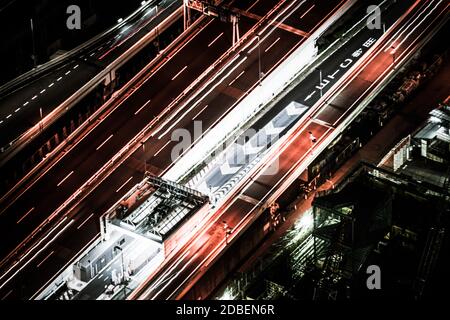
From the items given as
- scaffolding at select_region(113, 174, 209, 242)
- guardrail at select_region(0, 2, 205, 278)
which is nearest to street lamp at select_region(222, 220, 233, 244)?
scaffolding at select_region(113, 174, 209, 242)

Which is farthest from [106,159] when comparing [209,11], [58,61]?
[209,11]

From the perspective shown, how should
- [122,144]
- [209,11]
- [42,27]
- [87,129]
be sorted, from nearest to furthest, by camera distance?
[122,144], [87,129], [42,27], [209,11]

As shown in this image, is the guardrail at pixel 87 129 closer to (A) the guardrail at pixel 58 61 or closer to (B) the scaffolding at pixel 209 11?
(B) the scaffolding at pixel 209 11

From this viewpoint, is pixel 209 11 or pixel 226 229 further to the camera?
pixel 209 11

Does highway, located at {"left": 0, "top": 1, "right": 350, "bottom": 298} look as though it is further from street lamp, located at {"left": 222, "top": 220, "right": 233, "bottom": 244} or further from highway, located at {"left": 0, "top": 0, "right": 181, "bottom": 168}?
street lamp, located at {"left": 222, "top": 220, "right": 233, "bottom": 244}

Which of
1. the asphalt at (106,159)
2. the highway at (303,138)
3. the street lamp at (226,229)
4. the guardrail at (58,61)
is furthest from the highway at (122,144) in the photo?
the street lamp at (226,229)

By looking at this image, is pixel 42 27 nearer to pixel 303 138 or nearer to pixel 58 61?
pixel 58 61
